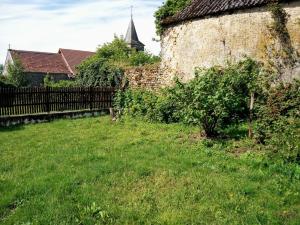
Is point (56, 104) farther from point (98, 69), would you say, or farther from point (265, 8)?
point (265, 8)

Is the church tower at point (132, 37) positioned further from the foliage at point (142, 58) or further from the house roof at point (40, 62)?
the foliage at point (142, 58)

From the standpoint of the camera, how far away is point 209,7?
15.0 metres

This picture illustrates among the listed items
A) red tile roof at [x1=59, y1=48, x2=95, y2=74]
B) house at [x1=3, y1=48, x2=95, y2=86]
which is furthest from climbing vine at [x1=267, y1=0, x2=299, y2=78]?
red tile roof at [x1=59, y1=48, x2=95, y2=74]

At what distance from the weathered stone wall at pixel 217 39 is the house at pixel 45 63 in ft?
110

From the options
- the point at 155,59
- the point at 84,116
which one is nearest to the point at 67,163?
the point at 84,116

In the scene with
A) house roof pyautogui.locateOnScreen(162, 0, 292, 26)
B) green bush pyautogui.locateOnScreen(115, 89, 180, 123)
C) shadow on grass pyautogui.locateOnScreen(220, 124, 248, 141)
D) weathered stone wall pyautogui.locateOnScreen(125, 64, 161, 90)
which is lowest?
shadow on grass pyautogui.locateOnScreen(220, 124, 248, 141)

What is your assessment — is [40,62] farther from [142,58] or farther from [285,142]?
[285,142]

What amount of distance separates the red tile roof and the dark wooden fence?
108ft

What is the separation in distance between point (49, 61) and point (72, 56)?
4094mm

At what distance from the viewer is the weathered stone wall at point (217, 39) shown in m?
12.6

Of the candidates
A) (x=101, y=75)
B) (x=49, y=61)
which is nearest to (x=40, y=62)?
(x=49, y=61)

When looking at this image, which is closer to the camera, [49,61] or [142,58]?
[142,58]

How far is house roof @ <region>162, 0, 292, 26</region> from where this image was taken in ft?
42.8

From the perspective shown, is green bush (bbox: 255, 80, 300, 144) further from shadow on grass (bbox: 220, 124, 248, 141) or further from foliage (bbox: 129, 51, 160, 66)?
foliage (bbox: 129, 51, 160, 66)
